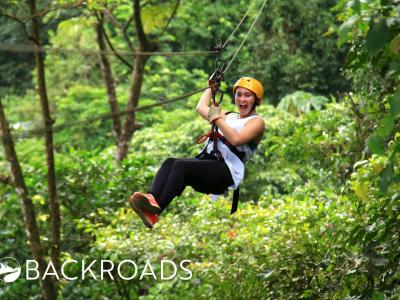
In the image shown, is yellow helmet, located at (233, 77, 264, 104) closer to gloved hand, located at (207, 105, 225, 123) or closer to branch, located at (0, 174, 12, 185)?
gloved hand, located at (207, 105, 225, 123)

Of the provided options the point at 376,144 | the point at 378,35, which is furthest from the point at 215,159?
the point at 378,35

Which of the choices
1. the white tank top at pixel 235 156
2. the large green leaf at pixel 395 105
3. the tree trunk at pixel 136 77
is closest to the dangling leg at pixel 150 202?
the white tank top at pixel 235 156

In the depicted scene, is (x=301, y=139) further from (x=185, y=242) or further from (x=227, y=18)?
(x=227, y=18)

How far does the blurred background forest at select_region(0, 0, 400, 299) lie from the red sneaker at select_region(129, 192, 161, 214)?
57 cm

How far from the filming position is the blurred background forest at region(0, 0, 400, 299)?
4719mm

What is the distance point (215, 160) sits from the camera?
5152 millimetres

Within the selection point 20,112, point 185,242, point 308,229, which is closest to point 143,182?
point 185,242

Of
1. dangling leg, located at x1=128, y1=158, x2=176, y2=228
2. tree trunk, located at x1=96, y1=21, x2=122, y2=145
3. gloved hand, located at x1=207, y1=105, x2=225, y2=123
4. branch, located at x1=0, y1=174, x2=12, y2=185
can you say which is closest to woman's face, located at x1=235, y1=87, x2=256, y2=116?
gloved hand, located at x1=207, y1=105, x2=225, y2=123

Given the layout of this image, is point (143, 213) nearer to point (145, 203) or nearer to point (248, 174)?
point (145, 203)

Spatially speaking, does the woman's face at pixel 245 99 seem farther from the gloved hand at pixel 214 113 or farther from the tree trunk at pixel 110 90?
the tree trunk at pixel 110 90

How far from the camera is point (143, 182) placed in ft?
30.6

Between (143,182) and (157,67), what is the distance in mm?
10318

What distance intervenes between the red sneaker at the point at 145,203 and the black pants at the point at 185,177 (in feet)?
0.27

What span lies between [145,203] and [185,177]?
12.0 inches
